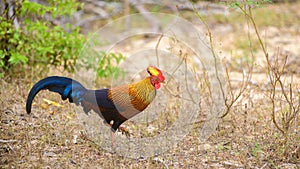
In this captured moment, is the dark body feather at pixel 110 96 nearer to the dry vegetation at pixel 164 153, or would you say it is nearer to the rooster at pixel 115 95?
the rooster at pixel 115 95

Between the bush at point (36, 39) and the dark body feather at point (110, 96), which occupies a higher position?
the bush at point (36, 39)

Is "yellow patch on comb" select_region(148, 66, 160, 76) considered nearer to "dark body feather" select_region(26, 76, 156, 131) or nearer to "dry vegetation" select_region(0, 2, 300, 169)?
"dark body feather" select_region(26, 76, 156, 131)

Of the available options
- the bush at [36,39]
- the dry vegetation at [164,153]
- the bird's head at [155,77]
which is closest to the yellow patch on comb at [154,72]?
the bird's head at [155,77]

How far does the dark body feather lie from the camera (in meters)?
4.17

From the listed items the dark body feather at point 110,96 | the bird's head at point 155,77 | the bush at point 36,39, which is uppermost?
the bush at point 36,39

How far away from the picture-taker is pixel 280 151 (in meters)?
4.21

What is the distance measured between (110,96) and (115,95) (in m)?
0.05

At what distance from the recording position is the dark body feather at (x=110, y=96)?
417 cm

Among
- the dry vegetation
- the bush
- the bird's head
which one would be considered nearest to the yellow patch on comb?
the bird's head

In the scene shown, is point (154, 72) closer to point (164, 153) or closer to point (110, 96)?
point (110, 96)

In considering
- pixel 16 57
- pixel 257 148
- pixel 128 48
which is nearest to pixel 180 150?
pixel 257 148

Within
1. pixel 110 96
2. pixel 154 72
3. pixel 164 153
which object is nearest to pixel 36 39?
pixel 110 96

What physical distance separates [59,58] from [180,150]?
9.11 ft

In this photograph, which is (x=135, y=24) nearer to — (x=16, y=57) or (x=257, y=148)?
(x=16, y=57)
